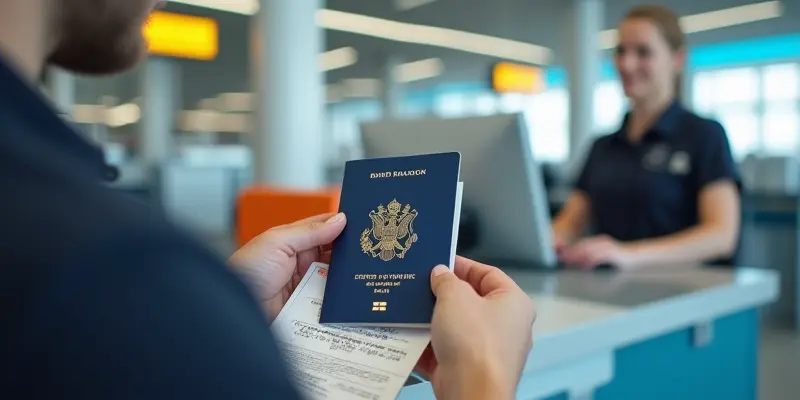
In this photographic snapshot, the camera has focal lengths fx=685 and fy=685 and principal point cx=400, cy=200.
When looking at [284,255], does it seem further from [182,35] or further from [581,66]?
[581,66]

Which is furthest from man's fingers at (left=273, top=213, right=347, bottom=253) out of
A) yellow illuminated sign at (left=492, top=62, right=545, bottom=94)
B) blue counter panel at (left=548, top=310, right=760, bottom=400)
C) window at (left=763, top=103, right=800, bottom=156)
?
window at (left=763, top=103, right=800, bottom=156)

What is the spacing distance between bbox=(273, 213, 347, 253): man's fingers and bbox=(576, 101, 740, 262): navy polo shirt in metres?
1.60

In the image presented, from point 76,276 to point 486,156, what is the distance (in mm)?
1314

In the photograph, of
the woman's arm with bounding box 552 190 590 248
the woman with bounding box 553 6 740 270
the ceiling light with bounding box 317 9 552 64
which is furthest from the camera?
the ceiling light with bounding box 317 9 552 64

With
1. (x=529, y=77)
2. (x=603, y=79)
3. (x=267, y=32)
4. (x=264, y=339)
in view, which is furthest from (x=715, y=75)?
(x=264, y=339)

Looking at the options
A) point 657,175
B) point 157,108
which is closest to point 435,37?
point 157,108

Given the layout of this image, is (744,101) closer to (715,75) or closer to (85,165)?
(715,75)

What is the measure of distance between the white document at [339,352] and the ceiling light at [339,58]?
1247cm

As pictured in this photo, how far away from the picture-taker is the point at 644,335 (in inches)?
54.6

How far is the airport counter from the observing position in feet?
3.94

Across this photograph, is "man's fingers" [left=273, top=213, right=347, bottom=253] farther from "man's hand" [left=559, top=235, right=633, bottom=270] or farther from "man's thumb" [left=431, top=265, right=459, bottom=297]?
"man's hand" [left=559, top=235, right=633, bottom=270]

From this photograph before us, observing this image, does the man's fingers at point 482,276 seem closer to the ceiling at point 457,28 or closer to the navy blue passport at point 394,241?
the navy blue passport at point 394,241

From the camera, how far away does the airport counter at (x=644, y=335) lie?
3.94ft

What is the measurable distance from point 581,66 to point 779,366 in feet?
20.8
